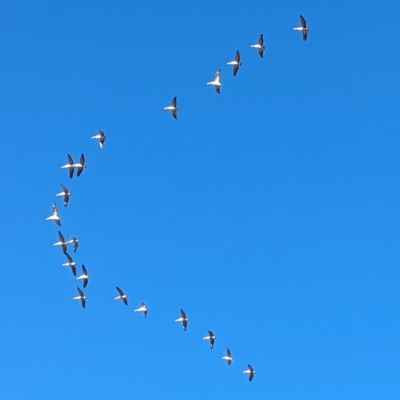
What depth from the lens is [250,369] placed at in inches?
4124

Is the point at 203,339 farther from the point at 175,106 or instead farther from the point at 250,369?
the point at 175,106

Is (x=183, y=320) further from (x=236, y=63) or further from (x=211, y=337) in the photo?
(x=236, y=63)

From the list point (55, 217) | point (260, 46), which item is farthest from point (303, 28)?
point (55, 217)

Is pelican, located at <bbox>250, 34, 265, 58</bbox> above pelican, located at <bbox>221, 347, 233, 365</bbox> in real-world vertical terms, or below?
above

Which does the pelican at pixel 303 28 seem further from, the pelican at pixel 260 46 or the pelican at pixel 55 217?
the pelican at pixel 55 217

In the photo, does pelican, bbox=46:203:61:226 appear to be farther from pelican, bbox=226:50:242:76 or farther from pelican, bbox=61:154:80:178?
pelican, bbox=226:50:242:76

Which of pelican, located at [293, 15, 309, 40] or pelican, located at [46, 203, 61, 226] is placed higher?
pelican, located at [293, 15, 309, 40]

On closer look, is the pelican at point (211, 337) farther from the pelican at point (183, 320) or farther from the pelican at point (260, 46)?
the pelican at point (260, 46)

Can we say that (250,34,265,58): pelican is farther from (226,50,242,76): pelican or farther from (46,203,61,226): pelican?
(46,203,61,226): pelican

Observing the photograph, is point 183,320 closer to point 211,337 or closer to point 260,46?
point 211,337

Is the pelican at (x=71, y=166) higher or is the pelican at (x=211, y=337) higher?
the pelican at (x=71, y=166)

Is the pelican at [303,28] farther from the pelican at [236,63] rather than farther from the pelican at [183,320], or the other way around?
the pelican at [183,320]

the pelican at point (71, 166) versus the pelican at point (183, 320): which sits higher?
the pelican at point (71, 166)

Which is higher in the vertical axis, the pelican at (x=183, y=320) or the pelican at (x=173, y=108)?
the pelican at (x=173, y=108)
